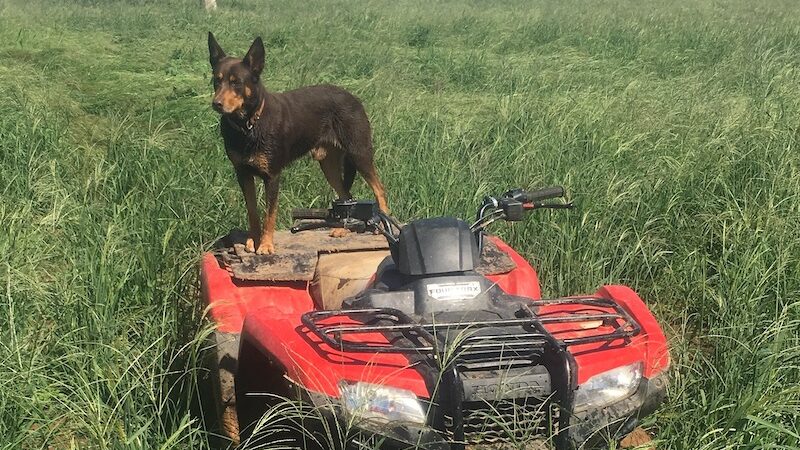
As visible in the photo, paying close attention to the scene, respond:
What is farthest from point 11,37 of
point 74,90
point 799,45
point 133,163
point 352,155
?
point 799,45

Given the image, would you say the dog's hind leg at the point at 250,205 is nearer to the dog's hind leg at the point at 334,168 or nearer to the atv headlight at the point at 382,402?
the dog's hind leg at the point at 334,168

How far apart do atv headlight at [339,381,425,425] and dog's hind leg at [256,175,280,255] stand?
1.58m

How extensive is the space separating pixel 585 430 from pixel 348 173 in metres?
3.15

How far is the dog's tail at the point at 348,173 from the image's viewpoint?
4.97 meters

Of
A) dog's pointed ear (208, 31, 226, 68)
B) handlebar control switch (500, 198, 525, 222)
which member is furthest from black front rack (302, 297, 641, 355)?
dog's pointed ear (208, 31, 226, 68)

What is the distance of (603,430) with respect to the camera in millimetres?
2154

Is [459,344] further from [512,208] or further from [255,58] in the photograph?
[255,58]

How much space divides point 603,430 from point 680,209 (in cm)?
248

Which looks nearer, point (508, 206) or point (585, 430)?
point (585, 430)

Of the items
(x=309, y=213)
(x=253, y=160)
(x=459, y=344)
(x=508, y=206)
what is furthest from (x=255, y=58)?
(x=459, y=344)

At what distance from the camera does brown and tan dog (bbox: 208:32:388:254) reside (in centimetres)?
420

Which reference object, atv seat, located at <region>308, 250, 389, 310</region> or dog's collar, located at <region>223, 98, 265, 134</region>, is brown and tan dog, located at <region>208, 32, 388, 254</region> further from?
atv seat, located at <region>308, 250, 389, 310</region>

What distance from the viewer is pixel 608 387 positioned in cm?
213

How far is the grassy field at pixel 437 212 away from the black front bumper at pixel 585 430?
20.8 inches
